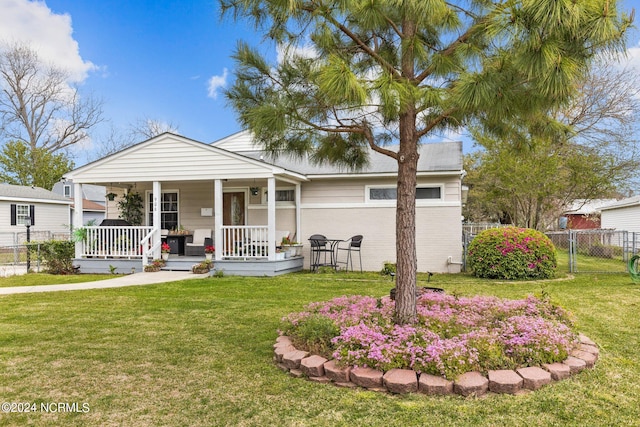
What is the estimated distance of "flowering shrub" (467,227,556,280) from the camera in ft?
30.5

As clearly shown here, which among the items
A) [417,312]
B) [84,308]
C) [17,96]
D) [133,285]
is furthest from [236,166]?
[17,96]

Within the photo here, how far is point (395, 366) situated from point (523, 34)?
2.79 metres

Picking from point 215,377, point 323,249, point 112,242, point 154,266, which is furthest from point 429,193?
point 112,242

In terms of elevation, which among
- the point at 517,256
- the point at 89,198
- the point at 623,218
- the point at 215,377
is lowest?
the point at 215,377

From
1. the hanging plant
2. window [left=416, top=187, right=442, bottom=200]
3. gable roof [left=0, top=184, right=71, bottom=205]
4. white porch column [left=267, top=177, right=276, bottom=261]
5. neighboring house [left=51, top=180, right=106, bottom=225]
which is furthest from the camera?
neighboring house [left=51, top=180, right=106, bottom=225]

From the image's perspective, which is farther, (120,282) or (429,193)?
(429,193)

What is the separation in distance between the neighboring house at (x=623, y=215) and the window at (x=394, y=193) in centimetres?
1230

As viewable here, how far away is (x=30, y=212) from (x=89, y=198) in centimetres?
1030

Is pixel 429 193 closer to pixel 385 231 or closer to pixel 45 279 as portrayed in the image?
pixel 385 231

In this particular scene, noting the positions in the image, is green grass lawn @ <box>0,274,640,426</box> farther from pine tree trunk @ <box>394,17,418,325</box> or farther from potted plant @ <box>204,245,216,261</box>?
potted plant @ <box>204,245,216,261</box>

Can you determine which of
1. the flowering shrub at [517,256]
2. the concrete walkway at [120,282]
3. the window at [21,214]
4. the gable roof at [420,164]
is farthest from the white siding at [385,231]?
the window at [21,214]

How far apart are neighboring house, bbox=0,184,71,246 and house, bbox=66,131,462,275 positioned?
9733 millimetres

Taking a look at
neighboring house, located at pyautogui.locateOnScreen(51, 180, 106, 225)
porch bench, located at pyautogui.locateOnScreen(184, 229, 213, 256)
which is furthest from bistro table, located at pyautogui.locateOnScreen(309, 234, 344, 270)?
neighboring house, located at pyautogui.locateOnScreen(51, 180, 106, 225)

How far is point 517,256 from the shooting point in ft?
30.6
